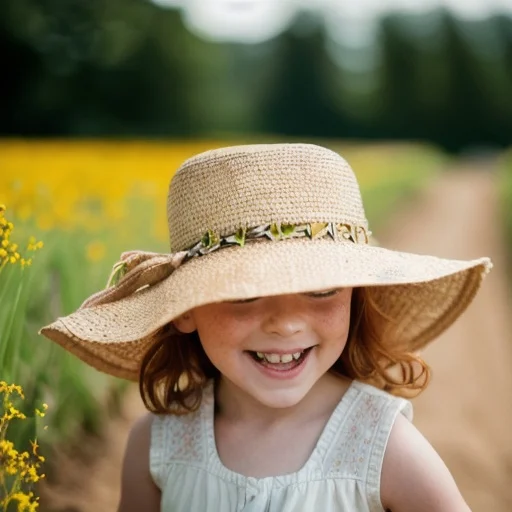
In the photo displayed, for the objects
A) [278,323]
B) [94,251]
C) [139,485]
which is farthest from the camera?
[94,251]

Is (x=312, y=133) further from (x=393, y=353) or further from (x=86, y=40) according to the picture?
(x=393, y=353)

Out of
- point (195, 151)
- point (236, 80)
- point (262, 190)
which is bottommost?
point (262, 190)

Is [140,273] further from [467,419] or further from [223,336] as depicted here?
[467,419]

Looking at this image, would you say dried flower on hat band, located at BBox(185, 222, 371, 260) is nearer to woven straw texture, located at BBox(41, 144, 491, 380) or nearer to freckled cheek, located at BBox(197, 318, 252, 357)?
woven straw texture, located at BBox(41, 144, 491, 380)

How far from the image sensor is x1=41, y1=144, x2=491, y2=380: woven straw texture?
1.51m

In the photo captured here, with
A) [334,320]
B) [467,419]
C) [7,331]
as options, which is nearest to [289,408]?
[334,320]

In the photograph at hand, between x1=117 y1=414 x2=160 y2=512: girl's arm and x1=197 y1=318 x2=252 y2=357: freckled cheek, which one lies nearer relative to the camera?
x1=197 y1=318 x2=252 y2=357: freckled cheek

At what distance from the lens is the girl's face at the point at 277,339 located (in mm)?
1620

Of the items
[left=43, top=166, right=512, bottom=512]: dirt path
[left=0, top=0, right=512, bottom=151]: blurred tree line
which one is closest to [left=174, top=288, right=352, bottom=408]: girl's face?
[left=43, top=166, right=512, bottom=512]: dirt path

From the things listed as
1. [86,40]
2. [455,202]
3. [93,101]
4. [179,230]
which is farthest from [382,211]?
[93,101]

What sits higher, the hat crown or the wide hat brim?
the hat crown

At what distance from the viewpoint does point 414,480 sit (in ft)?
5.27

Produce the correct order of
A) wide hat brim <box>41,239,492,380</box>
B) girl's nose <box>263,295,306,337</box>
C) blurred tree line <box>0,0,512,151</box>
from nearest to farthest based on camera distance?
wide hat brim <box>41,239,492,380</box>
girl's nose <box>263,295,306,337</box>
blurred tree line <box>0,0,512,151</box>

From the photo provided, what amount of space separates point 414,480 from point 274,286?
0.53m
